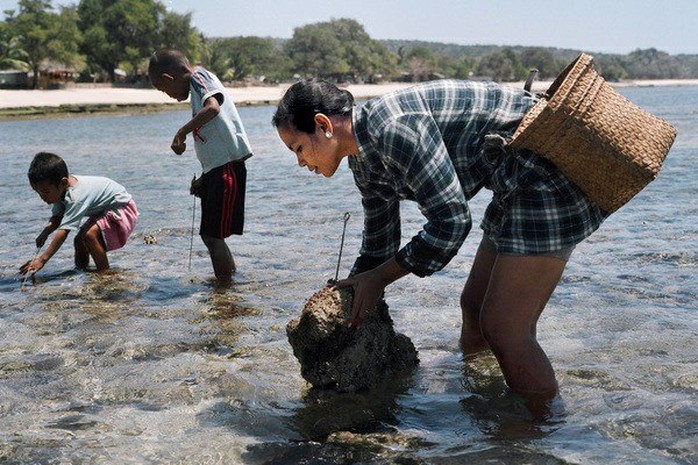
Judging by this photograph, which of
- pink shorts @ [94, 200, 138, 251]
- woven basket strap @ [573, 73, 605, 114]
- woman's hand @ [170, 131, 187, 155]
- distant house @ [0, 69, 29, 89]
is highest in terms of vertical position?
woven basket strap @ [573, 73, 605, 114]

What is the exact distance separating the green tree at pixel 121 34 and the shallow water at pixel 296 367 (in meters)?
78.0

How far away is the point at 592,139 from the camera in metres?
3.21

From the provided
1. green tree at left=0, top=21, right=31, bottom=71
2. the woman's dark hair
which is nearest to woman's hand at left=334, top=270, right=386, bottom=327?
the woman's dark hair

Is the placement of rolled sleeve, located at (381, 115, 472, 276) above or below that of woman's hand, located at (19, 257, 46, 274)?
above

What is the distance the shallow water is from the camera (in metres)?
3.60

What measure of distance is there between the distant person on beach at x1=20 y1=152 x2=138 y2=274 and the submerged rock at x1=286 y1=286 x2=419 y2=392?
3.55 meters

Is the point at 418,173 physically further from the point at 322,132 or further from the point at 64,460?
the point at 64,460

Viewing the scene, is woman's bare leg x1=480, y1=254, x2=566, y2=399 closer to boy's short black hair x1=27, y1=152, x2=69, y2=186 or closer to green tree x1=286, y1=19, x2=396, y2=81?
boy's short black hair x1=27, y1=152, x2=69, y2=186

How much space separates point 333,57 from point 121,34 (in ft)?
177

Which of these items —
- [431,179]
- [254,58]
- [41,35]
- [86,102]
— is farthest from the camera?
[254,58]

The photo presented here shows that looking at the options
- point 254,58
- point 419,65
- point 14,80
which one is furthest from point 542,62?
point 14,80

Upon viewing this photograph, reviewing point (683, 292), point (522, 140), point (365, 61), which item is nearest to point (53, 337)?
point (522, 140)

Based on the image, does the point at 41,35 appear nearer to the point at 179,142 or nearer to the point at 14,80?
the point at 14,80

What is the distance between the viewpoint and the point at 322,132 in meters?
3.23
